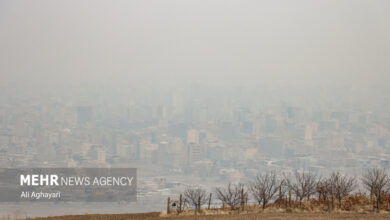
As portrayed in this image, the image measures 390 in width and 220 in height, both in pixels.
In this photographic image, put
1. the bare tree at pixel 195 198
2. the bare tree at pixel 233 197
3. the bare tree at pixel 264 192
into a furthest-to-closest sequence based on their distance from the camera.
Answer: the bare tree at pixel 233 197 → the bare tree at pixel 264 192 → the bare tree at pixel 195 198

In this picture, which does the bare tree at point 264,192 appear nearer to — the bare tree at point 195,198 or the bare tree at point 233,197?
the bare tree at point 233,197

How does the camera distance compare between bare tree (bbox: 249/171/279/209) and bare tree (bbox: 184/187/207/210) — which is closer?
bare tree (bbox: 184/187/207/210)

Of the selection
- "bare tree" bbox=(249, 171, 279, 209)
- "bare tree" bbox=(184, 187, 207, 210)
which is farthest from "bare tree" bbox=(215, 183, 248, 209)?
"bare tree" bbox=(184, 187, 207, 210)

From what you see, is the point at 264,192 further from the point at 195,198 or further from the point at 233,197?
the point at 195,198

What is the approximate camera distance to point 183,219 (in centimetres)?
2505

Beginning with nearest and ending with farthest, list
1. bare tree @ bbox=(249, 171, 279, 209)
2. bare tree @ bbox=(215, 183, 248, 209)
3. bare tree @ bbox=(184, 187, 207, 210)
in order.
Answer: bare tree @ bbox=(184, 187, 207, 210), bare tree @ bbox=(249, 171, 279, 209), bare tree @ bbox=(215, 183, 248, 209)

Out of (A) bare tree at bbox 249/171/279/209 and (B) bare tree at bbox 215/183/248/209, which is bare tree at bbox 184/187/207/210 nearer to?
(B) bare tree at bbox 215/183/248/209

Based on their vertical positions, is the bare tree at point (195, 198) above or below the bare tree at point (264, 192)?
below

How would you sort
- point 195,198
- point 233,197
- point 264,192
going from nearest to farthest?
point 264,192 → point 195,198 → point 233,197

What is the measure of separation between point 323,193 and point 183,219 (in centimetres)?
959

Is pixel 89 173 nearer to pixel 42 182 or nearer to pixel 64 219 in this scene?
pixel 42 182

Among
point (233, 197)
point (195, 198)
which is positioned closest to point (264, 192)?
point (233, 197)

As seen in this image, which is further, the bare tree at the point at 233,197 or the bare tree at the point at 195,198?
the bare tree at the point at 233,197

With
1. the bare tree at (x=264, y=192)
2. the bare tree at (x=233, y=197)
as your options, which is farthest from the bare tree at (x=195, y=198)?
the bare tree at (x=264, y=192)
